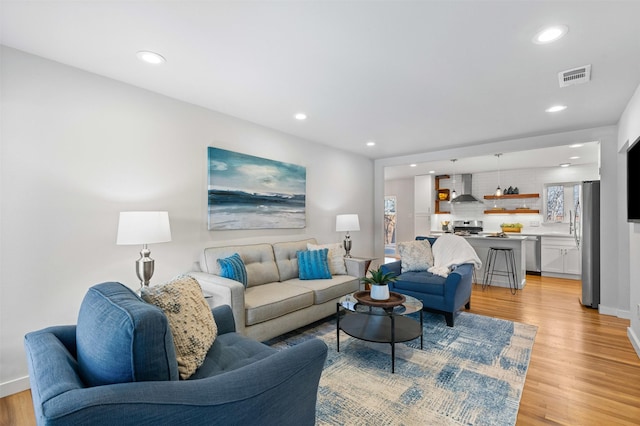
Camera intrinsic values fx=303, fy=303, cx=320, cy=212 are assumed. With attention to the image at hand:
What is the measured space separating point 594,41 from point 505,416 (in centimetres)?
253

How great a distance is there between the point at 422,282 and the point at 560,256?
463 centimetres

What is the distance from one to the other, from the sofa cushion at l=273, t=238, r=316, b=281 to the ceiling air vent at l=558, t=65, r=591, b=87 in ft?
→ 10.3

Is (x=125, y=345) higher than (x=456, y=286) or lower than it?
higher

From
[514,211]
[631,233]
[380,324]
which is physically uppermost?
[514,211]

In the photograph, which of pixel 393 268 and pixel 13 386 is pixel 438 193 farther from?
pixel 13 386

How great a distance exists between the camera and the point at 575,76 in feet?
8.20

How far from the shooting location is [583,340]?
3090mm

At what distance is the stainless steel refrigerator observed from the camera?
4020 mm

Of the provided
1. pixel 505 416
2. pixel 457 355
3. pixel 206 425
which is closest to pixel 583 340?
pixel 457 355

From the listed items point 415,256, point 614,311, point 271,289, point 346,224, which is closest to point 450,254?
point 415,256

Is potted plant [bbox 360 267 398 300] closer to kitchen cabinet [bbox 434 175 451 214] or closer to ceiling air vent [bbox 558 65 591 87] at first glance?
ceiling air vent [bbox 558 65 591 87]

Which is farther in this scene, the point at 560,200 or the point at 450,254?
the point at 560,200

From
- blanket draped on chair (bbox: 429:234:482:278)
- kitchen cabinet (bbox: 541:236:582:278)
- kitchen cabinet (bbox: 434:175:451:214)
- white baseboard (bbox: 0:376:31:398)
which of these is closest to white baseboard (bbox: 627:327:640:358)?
blanket draped on chair (bbox: 429:234:482:278)

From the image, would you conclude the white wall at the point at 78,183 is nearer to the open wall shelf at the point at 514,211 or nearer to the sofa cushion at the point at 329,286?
the sofa cushion at the point at 329,286
